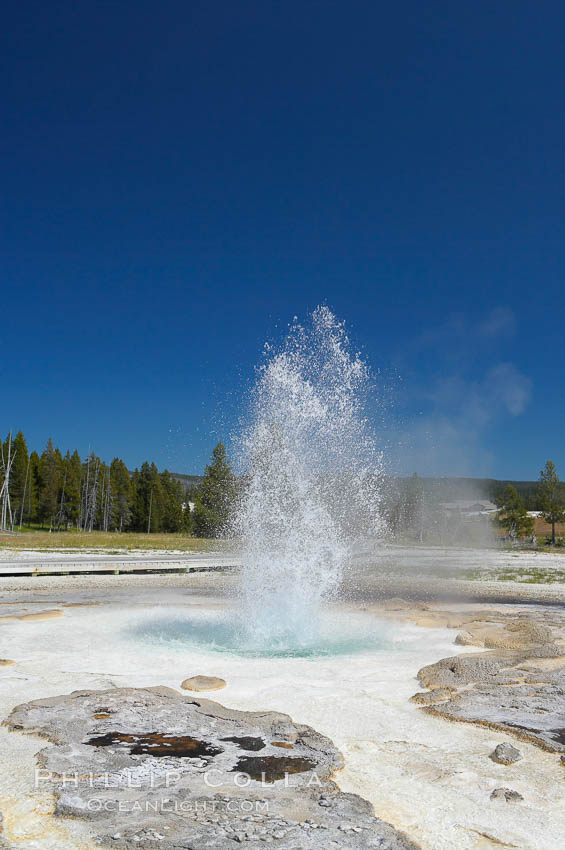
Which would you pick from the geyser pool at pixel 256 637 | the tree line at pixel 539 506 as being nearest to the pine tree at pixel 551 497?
the tree line at pixel 539 506

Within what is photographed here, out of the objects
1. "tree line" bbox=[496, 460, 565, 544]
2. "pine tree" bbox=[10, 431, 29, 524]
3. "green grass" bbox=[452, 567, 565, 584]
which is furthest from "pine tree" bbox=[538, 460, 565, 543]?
"pine tree" bbox=[10, 431, 29, 524]

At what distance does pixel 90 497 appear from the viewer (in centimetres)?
7438

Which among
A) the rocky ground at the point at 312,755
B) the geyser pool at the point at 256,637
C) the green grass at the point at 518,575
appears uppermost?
the rocky ground at the point at 312,755

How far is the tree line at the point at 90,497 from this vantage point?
62.4 metres

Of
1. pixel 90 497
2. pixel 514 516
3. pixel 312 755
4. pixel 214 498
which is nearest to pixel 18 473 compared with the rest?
pixel 90 497

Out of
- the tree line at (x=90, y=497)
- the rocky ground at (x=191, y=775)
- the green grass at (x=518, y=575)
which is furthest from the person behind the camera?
the tree line at (x=90, y=497)

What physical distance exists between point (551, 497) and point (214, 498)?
1125 inches

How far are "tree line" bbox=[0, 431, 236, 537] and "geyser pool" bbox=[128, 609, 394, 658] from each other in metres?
43.1

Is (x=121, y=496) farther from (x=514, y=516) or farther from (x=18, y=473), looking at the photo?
(x=514, y=516)

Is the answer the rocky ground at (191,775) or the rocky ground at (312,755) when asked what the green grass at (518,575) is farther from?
the rocky ground at (191,775)

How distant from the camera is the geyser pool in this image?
1042cm

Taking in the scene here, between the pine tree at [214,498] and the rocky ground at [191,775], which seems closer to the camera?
the rocky ground at [191,775]

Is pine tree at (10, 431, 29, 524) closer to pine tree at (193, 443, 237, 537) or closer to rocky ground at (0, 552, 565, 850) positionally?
pine tree at (193, 443, 237, 537)

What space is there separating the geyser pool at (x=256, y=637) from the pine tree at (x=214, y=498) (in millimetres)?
36645
